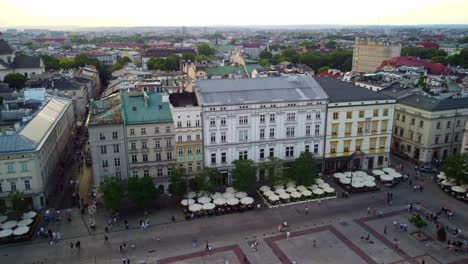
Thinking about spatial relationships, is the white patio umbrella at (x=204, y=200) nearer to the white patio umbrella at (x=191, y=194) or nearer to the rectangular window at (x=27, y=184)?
the white patio umbrella at (x=191, y=194)

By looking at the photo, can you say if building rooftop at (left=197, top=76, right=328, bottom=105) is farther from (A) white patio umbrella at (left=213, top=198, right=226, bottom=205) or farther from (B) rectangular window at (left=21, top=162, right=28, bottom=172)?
(B) rectangular window at (left=21, top=162, right=28, bottom=172)

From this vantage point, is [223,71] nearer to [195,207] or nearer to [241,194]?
[241,194]

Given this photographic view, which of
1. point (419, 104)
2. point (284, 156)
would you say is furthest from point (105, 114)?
point (419, 104)

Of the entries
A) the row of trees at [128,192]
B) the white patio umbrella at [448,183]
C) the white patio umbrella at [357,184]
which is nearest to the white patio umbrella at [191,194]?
the row of trees at [128,192]

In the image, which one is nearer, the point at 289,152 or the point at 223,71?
the point at 289,152

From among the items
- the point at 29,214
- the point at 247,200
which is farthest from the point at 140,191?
the point at 247,200

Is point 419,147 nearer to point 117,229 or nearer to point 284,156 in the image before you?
point 284,156
